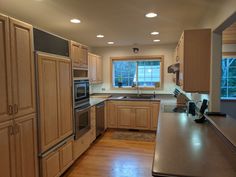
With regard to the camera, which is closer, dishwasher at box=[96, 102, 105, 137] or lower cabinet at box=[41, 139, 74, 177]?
lower cabinet at box=[41, 139, 74, 177]

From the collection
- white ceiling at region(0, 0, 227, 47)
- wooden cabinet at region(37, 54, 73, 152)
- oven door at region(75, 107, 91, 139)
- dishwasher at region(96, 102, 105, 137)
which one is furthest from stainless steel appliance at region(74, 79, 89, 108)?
white ceiling at region(0, 0, 227, 47)

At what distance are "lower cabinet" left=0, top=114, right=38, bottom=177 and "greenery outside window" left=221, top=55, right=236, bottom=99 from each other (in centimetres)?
505

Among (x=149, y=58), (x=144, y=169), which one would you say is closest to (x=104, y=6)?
(x=144, y=169)

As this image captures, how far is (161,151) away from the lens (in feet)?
5.00

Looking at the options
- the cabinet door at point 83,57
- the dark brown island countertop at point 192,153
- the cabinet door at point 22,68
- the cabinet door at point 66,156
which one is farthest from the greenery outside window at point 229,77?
the cabinet door at point 22,68

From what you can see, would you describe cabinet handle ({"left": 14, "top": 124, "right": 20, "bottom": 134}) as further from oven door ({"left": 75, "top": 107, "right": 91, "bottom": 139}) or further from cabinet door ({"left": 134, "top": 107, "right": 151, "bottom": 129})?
cabinet door ({"left": 134, "top": 107, "right": 151, "bottom": 129})

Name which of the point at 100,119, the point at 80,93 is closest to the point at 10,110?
the point at 80,93

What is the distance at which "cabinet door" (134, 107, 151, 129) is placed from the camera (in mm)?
4777

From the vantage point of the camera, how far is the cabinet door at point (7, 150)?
165cm

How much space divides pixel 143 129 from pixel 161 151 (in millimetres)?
3419

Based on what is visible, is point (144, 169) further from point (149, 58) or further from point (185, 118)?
point (149, 58)

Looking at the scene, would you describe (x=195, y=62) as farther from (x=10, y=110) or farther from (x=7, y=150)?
(x=7, y=150)

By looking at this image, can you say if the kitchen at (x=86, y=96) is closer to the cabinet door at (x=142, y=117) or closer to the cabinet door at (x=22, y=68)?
the cabinet door at (x=22, y=68)

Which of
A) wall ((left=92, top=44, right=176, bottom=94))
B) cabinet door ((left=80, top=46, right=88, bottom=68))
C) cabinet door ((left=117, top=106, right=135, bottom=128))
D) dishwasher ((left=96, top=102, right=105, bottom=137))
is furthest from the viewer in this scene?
wall ((left=92, top=44, right=176, bottom=94))
